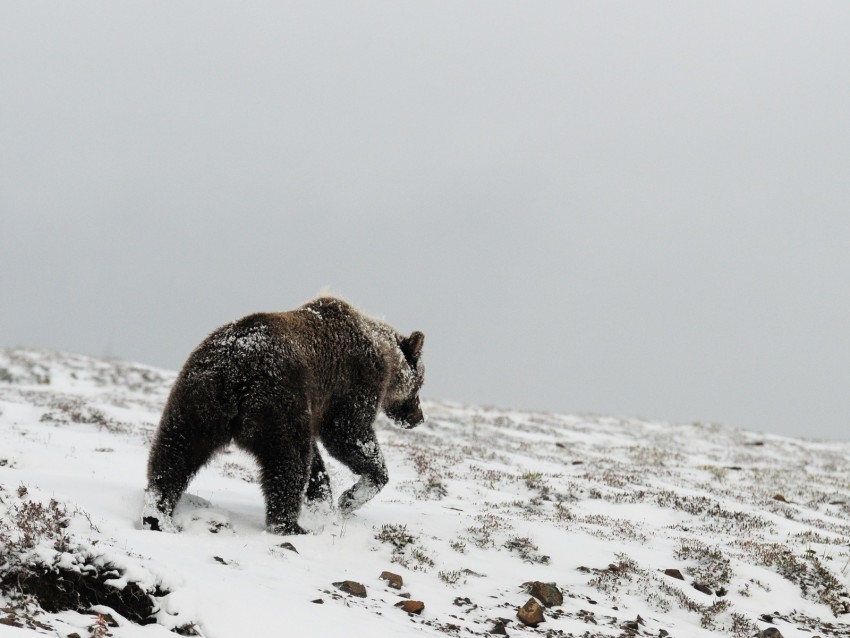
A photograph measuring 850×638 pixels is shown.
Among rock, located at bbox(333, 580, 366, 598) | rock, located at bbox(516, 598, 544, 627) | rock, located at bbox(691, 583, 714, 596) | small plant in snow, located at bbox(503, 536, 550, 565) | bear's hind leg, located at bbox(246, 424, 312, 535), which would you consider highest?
bear's hind leg, located at bbox(246, 424, 312, 535)

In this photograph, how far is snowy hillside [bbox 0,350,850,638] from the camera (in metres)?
4.65

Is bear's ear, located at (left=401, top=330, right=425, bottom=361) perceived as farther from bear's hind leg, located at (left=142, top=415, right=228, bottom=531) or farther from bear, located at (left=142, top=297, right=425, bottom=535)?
bear's hind leg, located at (left=142, top=415, right=228, bottom=531)

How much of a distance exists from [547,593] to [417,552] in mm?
1447

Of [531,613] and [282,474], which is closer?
[531,613]

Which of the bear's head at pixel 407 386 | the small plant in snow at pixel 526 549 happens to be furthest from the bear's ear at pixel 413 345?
the small plant in snow at pixel 526 549

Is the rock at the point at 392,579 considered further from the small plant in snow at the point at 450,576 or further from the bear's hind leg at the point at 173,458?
the bear's hind leg at the point at 173,458

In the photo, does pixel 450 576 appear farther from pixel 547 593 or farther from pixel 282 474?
pixel 282 474

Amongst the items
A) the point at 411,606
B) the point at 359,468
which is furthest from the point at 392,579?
the point at 359,468

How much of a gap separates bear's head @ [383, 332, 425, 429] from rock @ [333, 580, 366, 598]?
11.2 feet

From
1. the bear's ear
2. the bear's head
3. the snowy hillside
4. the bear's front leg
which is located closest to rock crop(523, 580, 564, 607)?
the snowy hillside

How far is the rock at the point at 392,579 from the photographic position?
20.7 ft

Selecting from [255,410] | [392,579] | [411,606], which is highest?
[255,410]

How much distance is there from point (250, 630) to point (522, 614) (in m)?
2.51

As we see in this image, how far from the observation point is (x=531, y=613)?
5984mm
